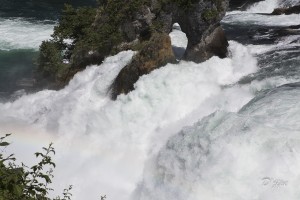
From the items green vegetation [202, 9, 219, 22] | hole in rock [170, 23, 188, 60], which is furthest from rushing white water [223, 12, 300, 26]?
green vegetation [202, 9, 219, 22]

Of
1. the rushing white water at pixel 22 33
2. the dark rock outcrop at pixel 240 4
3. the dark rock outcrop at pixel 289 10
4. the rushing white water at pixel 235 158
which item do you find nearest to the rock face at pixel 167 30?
the rushing white water at pixel 235 158

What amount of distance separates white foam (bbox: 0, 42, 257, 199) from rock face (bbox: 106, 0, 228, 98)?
75 cm

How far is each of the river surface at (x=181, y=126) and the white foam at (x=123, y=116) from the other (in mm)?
53

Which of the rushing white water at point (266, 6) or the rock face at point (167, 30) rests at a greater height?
the rock face at point (167, 30)

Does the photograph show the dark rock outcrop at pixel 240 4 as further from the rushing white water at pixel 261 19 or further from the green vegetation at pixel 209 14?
the green vegetation at pixel 209 14

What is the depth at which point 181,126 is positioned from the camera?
20031mm

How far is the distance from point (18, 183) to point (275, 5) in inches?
1420

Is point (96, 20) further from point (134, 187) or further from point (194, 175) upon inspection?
point (194, 175)

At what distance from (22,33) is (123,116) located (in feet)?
65.5

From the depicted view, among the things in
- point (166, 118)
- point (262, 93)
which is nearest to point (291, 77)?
point (262, 93)

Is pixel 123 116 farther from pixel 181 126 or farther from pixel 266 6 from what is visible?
pixel 266 6

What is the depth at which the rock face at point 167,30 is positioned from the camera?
77.2 feet

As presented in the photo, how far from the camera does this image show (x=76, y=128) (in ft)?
75.5

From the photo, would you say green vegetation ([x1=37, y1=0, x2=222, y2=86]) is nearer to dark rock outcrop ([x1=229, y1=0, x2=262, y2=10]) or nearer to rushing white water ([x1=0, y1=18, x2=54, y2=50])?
rushing white water ([x1=0, y1=18, x2=54, y2=50])
